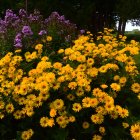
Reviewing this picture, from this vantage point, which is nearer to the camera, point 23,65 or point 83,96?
point 83,96

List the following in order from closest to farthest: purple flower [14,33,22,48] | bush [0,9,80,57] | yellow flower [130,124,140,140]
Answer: yellow flower [130,124,140,140] < purple flower [14,33,22,48] < bush [0,9,80,57]

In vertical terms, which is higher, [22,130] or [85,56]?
[85,56]

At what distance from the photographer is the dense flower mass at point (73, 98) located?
4.50m

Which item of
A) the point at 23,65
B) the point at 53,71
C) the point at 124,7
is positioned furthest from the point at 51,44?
the point at 124,7

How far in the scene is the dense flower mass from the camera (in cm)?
450

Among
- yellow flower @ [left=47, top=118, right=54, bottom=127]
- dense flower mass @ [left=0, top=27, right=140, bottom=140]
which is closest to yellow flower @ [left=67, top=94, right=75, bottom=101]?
dense flower mass @ [left=0, top=27, right=140, bottom=140]

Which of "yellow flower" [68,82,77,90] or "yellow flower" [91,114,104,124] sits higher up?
"yellow flower" [68,82,77,90]

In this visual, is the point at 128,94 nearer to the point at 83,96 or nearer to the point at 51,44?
the point at 83,96

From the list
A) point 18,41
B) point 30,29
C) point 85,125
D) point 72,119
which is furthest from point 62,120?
point 30,29

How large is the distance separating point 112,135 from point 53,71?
1038mm

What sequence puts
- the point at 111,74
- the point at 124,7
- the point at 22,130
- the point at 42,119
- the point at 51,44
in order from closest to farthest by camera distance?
the point at 42,119 < the point at 22,130 < the point at 111,74 < the point at 51,44 < the point at 124,7

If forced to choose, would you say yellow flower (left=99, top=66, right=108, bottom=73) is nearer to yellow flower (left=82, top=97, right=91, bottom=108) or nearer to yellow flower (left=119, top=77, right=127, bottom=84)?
yellow flower (left=119, top=77, right=127, bottom=84)

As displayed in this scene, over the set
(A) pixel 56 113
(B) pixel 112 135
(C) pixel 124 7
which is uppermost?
(A) pixel 56 113

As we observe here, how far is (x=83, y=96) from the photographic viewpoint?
15.4 ft
